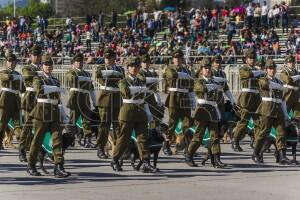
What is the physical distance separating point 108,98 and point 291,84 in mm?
3862

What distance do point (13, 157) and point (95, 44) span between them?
1083 inches

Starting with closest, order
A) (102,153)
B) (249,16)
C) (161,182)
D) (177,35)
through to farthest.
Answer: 1. (161,182)
2. (102,153)
3. (249,16)
4. (177,35)

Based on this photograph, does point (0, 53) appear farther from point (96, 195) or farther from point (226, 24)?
point (96, 195)

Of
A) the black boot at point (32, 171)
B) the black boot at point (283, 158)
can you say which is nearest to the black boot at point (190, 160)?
the black boot at point (283, 158)

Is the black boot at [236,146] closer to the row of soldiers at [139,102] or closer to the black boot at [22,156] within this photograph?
the row of soldiers at [139,102]

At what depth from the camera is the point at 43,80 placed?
42.7ft

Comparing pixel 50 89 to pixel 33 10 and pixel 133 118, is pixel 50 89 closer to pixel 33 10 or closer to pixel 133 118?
pixel 133 118

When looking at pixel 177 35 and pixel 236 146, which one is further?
pixel 177 35

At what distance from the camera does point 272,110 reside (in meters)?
14.4

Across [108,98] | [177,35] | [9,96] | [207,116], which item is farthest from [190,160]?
[177,35]

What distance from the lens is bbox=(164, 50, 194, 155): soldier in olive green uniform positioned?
52.6 feet

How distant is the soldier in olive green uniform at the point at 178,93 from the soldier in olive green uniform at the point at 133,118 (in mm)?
2545

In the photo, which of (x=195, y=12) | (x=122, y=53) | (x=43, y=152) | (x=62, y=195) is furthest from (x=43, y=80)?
(x=195, y=12)

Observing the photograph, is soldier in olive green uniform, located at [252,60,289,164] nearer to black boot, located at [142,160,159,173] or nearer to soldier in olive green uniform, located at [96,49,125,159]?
black boot, located at [142,160,159,173]
